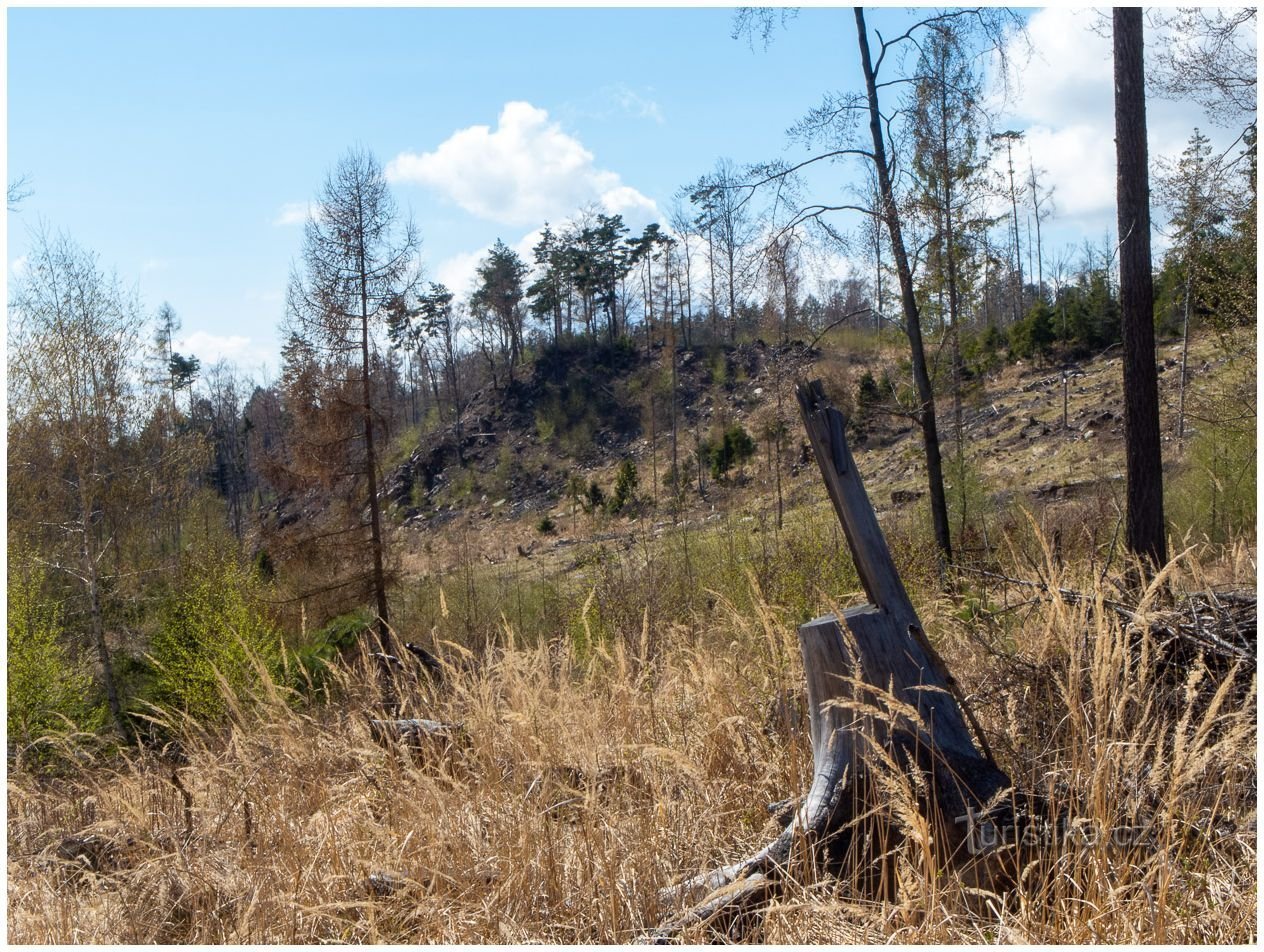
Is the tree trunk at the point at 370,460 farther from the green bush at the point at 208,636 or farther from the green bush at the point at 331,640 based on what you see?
the green bush at the point at 208,636

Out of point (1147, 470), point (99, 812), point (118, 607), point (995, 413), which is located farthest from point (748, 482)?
point (99, 812)

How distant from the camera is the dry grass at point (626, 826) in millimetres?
2254

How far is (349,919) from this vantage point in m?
2.72

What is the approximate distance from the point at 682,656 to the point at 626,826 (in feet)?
7.09

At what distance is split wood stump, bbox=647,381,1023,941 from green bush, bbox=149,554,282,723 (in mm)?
7646

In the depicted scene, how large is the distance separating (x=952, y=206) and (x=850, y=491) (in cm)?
853

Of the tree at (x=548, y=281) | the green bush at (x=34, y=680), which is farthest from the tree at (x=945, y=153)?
the tree at (x=548, y=281)

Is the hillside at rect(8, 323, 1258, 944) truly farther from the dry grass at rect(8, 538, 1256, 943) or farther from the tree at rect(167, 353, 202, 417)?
the tree at rect(167, 353, 202, 417)

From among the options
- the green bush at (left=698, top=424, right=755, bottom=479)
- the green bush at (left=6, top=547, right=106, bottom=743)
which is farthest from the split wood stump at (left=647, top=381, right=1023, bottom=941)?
the green bush at (left=698, top=424, right=755, bottom=479)

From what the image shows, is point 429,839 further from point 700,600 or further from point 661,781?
point 700,600

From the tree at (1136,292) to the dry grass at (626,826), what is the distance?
105 inches

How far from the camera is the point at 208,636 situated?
417 inches

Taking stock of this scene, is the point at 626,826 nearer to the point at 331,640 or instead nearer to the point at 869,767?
the point at 869,767

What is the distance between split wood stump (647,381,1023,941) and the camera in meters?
2.57
